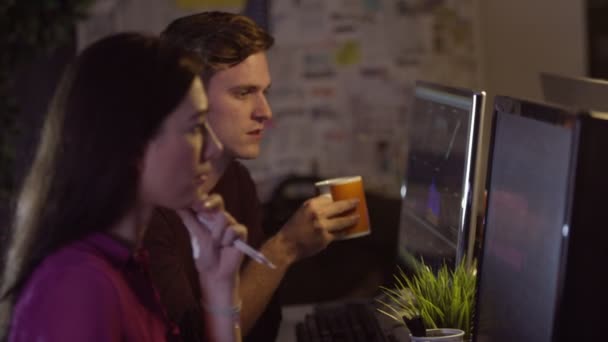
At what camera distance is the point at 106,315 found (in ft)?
3.53

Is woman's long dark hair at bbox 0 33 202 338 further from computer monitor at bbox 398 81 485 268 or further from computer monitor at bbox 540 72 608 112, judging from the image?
computer monitor at bbox 540 72 608 112

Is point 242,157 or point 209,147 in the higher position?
point 209,147

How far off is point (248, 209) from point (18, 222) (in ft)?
2.85

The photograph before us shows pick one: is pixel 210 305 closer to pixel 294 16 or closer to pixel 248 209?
pixel 248 209

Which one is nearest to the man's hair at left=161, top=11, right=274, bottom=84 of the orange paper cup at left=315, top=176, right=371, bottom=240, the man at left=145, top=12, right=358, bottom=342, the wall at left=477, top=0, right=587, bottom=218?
the man at left=145, top=12, right=358, bottom=342

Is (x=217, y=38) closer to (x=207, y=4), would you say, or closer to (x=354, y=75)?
(x=207, y=4)

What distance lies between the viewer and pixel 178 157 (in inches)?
44.9

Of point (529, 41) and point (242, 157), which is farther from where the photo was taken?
point (529, 41)

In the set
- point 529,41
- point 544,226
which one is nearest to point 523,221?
point 544,226

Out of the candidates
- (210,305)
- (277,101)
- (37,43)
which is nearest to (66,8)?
(37,43)

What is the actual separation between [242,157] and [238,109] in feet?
0.32

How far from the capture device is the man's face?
1740 millimetres

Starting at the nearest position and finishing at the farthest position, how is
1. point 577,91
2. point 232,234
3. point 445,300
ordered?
point 232,234 < point 445,300 < point 577,91

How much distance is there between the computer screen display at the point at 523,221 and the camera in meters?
1.08
